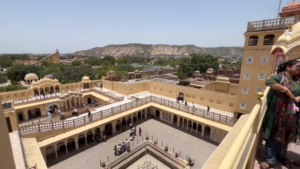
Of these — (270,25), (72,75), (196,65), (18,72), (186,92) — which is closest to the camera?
(270,25)

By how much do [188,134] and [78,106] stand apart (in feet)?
55.5

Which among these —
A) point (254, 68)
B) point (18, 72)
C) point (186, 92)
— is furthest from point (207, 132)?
point (18, 72)

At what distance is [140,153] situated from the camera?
1472 cm

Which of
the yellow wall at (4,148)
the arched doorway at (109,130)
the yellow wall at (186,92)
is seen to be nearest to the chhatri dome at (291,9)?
the yellow wall at (186,92)

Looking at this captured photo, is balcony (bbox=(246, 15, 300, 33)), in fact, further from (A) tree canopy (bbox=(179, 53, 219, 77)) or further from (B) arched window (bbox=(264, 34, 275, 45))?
(A) tree canopy (bbox=(179, 53, 219, 77))

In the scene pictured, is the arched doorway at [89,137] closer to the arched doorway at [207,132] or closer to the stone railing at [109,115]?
the stone railing at [109,115]

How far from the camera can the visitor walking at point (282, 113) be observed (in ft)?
13.3

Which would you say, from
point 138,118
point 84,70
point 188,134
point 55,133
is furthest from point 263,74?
point 84,70

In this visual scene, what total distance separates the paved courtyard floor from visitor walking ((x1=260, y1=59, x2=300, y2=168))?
9939 millimetres

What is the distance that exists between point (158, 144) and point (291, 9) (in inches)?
743

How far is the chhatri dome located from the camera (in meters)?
15.2

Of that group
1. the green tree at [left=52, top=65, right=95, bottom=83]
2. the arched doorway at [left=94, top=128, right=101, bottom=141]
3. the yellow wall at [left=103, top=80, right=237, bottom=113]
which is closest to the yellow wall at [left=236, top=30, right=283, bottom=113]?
the yellow wall at [left=103, top=80, right=237, bottom=113]

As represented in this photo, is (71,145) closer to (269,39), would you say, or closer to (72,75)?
(269,39)

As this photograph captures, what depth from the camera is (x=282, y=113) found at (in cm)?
416
